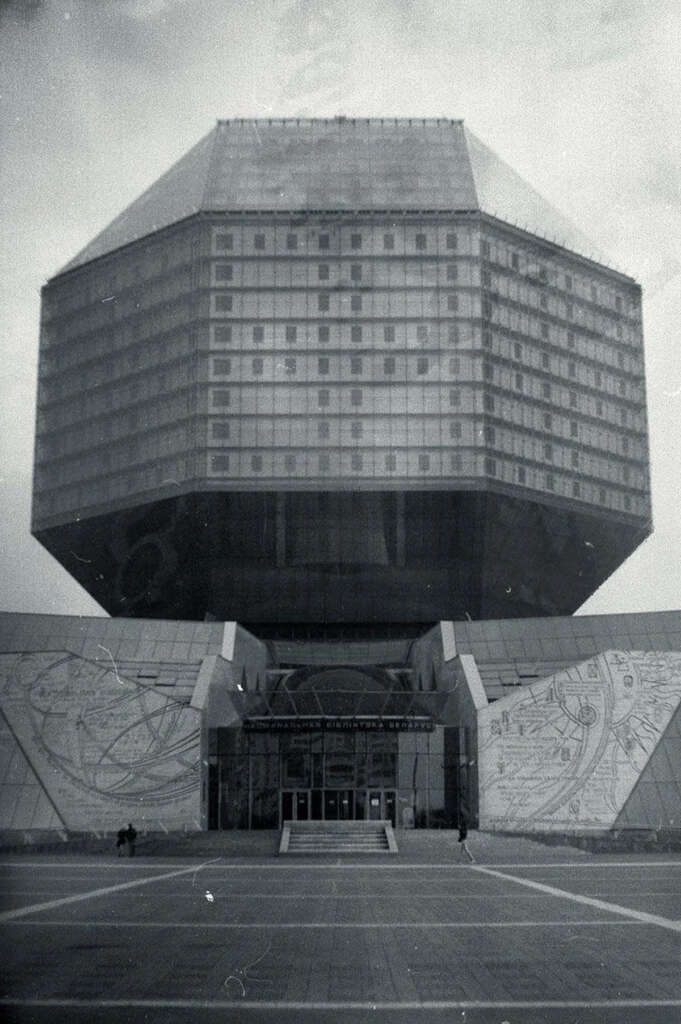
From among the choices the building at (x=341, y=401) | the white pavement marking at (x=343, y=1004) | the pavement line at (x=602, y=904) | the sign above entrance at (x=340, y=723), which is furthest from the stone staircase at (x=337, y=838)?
the white pavement marking at (x=343, y=1004)

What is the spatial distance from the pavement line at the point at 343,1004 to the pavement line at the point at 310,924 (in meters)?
6.34

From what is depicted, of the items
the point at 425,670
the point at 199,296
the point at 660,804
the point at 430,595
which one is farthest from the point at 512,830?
the point at 199,296

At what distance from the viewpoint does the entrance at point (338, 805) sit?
2451 inches

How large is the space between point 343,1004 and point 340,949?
169 inches

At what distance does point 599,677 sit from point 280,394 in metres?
35.2

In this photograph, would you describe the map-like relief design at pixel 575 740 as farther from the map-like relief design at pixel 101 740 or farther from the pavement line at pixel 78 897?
the pavement line at pixel 78 897

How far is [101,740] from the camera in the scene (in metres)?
55.9

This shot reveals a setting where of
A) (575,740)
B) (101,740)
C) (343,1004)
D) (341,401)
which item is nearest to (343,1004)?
(343,1004)

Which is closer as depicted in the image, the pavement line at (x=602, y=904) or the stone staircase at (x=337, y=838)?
the pavement line at (x=602, y=904)

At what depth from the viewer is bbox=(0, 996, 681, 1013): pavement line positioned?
1568 cm

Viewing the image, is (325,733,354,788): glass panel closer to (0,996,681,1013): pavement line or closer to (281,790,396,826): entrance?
(281,790,396,826): entrance

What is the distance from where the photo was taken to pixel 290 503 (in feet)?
280

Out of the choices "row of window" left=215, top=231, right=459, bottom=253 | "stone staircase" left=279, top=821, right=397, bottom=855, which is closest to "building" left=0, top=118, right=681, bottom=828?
"row of window" left=215, top=231, right=459, bottom=253

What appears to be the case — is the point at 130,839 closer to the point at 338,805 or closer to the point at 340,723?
the point at 340,723
